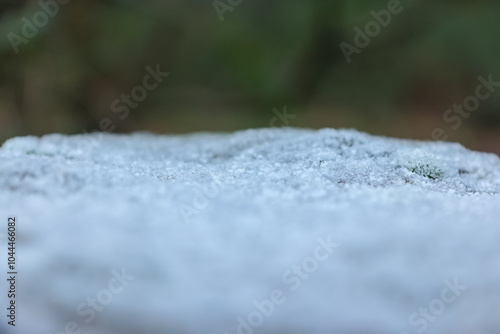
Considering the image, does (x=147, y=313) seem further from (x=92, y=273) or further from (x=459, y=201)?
(x=459, y=201)

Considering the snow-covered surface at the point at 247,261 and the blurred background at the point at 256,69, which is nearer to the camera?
the snow-covered surface at the point at 247,261

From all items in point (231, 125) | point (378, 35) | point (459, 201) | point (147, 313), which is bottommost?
point (147, 313)

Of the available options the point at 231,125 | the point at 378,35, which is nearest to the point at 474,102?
the point at 378,35

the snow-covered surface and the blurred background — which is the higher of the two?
the blurred background

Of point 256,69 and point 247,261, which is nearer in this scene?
point 247,261

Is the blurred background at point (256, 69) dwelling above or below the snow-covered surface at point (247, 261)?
above

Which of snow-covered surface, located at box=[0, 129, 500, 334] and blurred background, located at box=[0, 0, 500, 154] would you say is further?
blurred background, located at box=[0, 0, 500, 154]

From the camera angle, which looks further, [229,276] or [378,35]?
[378,35]

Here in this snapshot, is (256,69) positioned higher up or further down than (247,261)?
higher up
